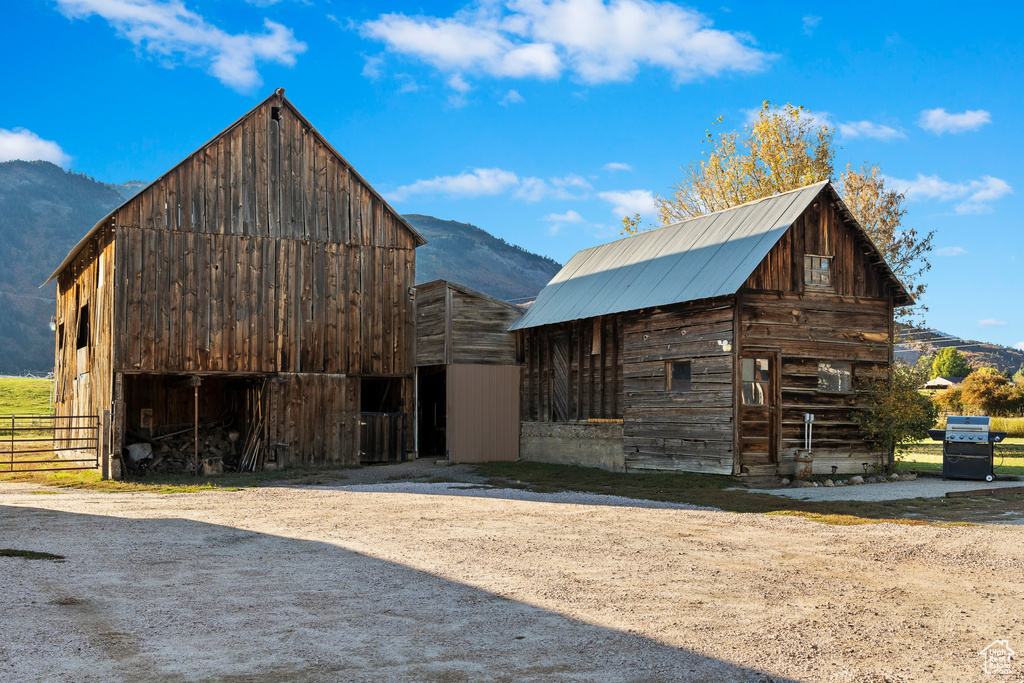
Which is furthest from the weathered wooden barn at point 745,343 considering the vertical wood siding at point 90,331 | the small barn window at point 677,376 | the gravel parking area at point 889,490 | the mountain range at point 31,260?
the mountain range at point 31,260

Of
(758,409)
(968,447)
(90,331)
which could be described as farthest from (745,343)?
(90,331)

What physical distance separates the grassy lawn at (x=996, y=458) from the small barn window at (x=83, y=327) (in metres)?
24.1

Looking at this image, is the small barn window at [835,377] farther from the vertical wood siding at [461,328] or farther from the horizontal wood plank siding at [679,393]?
the vertical wood siding at [461,328]

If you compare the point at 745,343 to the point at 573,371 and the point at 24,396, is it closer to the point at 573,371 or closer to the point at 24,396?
the point at 573,371

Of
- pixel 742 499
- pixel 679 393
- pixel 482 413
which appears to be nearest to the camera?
pixel 742 499

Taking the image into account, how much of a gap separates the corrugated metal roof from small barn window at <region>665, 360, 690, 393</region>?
151 centimetres

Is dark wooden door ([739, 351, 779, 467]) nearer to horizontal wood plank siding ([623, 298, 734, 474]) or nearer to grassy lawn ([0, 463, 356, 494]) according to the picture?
horizontal wood plank siding ([623, 298, 734, 474])

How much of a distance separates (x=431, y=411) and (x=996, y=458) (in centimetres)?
1855

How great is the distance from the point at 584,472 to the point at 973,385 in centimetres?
3371

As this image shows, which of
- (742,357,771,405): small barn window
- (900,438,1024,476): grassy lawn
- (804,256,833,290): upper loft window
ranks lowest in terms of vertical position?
(900,438,1024,476): grassy lawn

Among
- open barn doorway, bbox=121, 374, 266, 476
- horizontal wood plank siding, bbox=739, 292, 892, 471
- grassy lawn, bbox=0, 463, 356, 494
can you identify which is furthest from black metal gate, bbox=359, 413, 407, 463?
horizontal wood plank siding, bbox=739, 292, 892, 471

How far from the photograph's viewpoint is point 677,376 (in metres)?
22.3

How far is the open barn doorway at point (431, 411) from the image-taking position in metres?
31.9

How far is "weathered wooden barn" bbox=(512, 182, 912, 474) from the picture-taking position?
68.3ft
